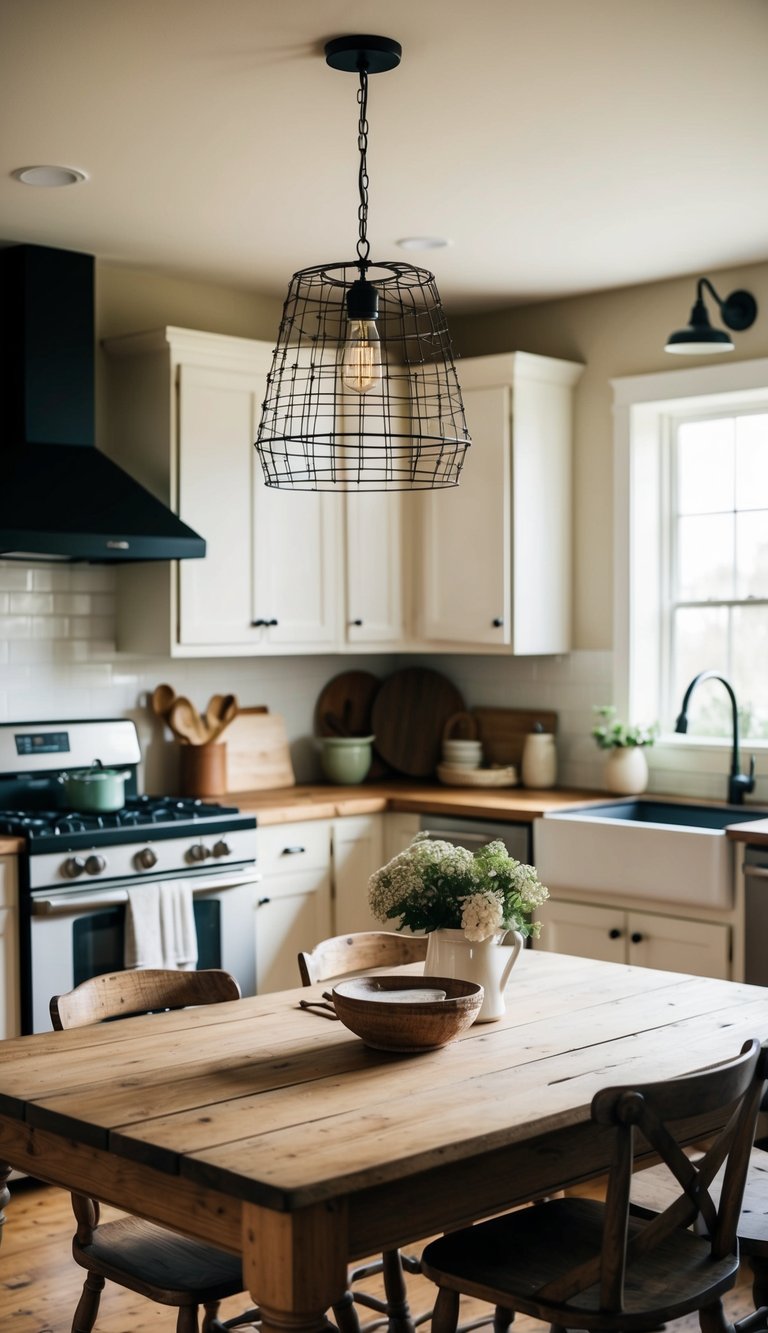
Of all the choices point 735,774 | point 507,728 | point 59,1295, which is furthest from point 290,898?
point 59,1295

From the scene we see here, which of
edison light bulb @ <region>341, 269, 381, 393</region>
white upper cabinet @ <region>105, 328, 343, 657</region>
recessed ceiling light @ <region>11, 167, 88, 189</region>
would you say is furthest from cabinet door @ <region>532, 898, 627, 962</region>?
recessed ceiling light @ <region>11, 167, 88, 189</region>

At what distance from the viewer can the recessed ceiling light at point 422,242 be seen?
446 centimetres

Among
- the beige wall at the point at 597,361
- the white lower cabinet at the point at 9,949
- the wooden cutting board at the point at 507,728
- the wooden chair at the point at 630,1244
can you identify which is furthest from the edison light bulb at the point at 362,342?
the wooden cutting board at the point at 507,728

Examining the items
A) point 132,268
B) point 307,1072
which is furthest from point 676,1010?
point 132,268

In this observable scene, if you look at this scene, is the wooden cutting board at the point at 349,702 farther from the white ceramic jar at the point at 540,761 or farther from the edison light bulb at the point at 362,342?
the edison light bulb at the point at 362,342

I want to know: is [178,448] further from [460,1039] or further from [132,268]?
[460,1039]

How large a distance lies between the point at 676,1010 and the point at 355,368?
1339 mm

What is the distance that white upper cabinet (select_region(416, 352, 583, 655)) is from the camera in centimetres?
514

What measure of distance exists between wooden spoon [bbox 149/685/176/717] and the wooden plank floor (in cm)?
175

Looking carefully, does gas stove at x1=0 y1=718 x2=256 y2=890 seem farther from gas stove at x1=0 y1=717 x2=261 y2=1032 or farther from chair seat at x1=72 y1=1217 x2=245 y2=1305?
chair seat at x1=72 y1=1217 x2=245 y2=1305

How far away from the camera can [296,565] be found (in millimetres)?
5117

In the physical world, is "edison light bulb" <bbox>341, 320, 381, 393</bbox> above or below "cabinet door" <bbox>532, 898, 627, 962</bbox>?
above

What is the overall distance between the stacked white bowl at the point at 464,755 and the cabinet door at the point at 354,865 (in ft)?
1.62

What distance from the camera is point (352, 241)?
178 inches
